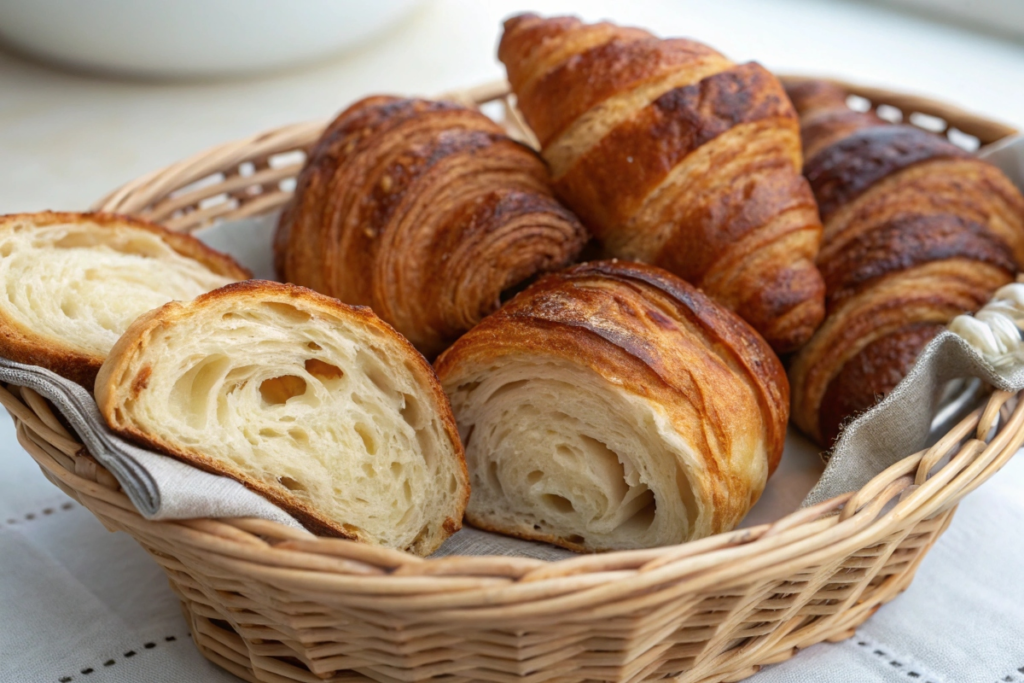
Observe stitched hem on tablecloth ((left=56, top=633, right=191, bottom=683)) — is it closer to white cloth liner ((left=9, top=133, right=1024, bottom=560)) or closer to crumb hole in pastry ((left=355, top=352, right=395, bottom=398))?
white cloth liner ((left=9, top=133, right=1024, bottom=560))

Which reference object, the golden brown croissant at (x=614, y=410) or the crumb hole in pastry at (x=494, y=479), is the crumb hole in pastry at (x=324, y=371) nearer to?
the golden brown croissant at (x=614, y=410)

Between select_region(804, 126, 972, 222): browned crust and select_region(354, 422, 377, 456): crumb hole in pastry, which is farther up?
select_region(804, 126, 972, 222): browned crust

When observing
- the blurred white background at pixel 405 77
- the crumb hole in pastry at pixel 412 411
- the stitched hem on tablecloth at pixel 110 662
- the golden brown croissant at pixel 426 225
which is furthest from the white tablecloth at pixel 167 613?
the blurred white background at pixel 405 77

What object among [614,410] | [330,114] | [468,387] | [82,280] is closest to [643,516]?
[614,410]

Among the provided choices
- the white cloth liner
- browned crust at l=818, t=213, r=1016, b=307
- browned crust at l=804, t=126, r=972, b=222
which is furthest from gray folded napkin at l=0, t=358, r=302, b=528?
browned crust at l=804, t=126, r=972, b=222

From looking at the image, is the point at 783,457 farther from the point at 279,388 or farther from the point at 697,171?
the point at 279,388
